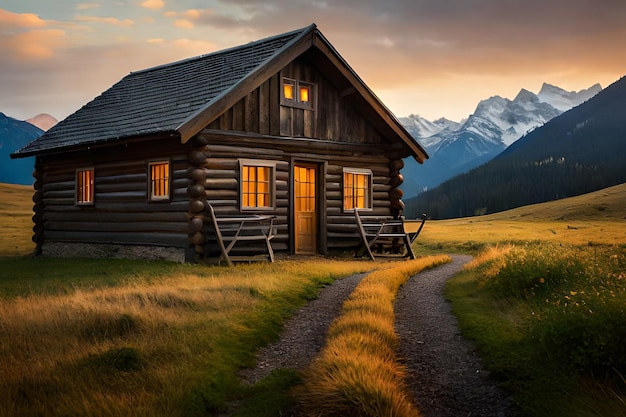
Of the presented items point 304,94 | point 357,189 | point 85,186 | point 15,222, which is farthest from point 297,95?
point 15,222

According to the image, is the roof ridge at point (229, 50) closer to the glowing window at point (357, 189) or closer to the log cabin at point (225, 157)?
the log cabin at point (225, 157)

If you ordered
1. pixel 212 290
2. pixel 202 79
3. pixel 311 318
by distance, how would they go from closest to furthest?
pixel 311 318
pixel 212 290
pixel 202 79

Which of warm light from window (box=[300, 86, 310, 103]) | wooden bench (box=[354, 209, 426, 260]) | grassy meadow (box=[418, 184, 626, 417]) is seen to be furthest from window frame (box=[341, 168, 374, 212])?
grassy meadow (box=[418, 184, 626, 417])

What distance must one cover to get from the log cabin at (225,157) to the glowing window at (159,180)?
0.15ft

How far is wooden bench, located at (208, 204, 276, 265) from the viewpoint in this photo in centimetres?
1620

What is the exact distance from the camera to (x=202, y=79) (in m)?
20.0

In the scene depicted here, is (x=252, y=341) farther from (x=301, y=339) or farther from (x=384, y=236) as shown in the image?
(x=384, y=236)

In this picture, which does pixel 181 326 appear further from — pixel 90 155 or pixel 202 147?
pixel 90 155

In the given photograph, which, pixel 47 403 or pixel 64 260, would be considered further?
pixel 64 260

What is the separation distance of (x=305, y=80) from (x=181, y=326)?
13693mm

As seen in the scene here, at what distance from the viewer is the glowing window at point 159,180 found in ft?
59.5

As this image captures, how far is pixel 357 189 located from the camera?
21859 mm

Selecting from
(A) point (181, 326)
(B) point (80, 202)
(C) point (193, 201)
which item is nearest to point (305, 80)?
(C) point (193, 201)

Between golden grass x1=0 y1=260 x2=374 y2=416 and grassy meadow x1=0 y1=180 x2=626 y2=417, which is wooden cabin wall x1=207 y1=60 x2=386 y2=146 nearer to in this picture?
grassy meadow x1=0 y1=180 x2=626 y2=417
